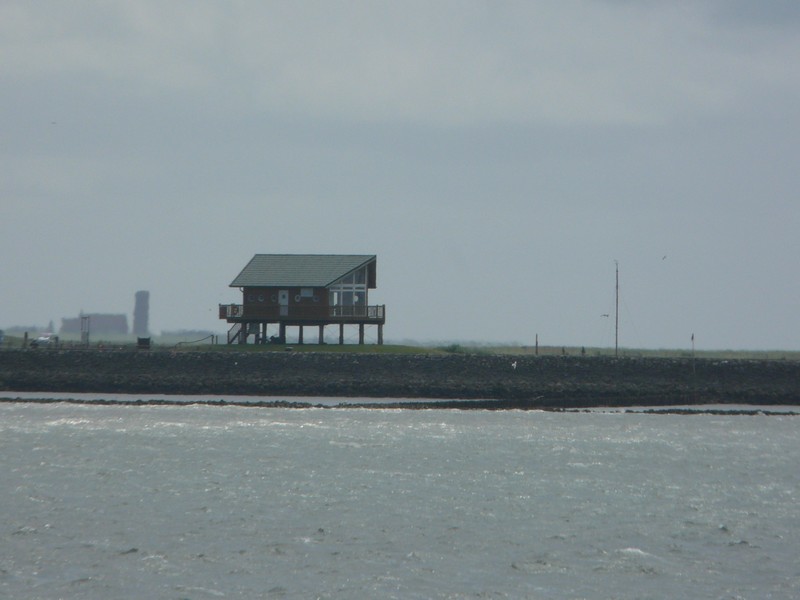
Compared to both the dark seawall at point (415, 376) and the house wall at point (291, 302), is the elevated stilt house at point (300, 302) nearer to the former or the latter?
the house wall at point (291, 302)

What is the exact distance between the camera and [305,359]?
199 ft

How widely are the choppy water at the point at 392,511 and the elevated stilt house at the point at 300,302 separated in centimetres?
2400

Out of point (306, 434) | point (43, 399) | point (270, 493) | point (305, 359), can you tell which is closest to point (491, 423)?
point (306, 434)

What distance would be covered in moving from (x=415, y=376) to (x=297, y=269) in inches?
635

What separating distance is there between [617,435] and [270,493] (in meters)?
20.4

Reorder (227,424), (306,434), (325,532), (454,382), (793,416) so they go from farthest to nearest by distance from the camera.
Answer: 1. (454,382)
2. (793,416)
3. (227,424)
4. (306,434)
5. (325,532)

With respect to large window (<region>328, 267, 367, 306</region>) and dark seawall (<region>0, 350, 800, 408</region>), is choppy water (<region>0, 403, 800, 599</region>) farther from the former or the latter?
large window (<region>328, 267, 367, 306</region>)

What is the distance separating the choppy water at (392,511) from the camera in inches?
770

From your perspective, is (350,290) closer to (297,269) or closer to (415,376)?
(297,269)

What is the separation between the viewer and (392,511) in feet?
86.2

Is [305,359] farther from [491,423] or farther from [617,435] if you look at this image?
[617,435]

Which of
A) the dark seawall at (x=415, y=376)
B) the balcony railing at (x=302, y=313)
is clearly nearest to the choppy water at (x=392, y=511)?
the dark seawall at (x=415, y=376)

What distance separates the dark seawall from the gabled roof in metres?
9.27

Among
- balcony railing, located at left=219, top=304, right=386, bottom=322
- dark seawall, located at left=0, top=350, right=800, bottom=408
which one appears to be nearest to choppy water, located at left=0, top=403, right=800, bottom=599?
dark seawall, located at left=0, top=350, right=800, bottom=408
